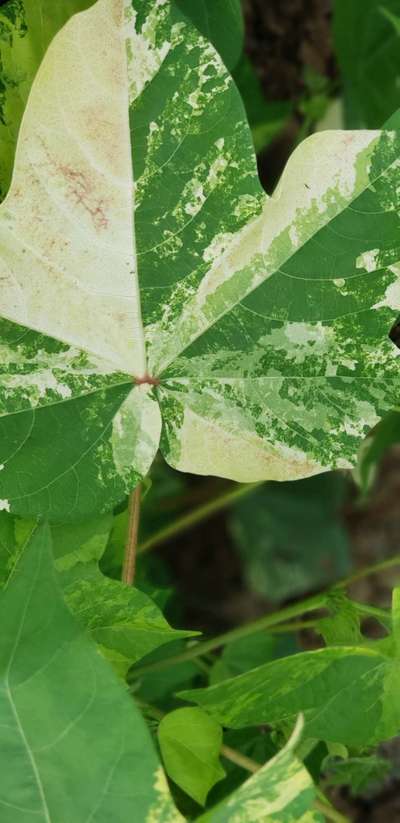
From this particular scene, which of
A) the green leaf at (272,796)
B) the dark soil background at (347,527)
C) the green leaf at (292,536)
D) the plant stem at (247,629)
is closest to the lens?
the green leaf at (272,796)

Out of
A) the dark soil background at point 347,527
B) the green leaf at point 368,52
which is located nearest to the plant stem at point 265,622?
the green leaf at point 368,52

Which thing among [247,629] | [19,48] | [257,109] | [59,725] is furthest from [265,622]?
[257,109]

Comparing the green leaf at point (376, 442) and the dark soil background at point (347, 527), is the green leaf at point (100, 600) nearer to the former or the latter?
the green leaf at point (376, 442)

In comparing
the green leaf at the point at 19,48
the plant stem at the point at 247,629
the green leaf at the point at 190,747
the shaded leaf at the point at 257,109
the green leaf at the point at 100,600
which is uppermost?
the shaded leaf at the point at 257,109

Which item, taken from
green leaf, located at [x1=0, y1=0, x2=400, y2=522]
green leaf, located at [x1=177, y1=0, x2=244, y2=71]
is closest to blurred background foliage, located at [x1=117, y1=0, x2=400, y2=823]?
green leaf, located at [x1=177, y1=0, x2=244, y2=71]

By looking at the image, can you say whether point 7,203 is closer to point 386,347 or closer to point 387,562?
point 386,347

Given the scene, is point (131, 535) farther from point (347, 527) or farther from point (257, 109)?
point (347, 527)

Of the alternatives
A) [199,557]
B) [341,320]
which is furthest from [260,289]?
[199,557]
